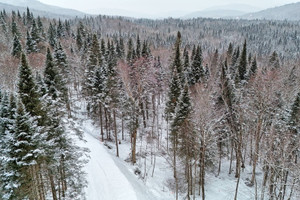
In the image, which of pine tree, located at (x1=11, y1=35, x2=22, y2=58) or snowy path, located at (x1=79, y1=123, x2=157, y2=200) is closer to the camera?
snowy path, located at (x1=79, y1=123, x2=157, y2=200)

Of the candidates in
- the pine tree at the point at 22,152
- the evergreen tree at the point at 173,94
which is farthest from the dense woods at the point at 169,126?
the evergreen tree at the point at 173,94

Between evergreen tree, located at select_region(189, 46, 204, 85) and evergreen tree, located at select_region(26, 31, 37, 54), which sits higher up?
evergreen tree, located at select_region(26, 31, 37, 54)

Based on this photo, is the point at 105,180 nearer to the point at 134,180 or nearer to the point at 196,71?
the point at 134,180

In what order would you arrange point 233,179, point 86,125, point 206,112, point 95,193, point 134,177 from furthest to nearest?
point 86,125 → point 233,179 → point 134,177 → point 95,193 → point 206,112

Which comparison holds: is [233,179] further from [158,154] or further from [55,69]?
[55,69]

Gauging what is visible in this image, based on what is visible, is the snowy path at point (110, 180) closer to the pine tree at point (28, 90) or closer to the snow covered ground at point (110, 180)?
the snow covered ground at point (110, 180)

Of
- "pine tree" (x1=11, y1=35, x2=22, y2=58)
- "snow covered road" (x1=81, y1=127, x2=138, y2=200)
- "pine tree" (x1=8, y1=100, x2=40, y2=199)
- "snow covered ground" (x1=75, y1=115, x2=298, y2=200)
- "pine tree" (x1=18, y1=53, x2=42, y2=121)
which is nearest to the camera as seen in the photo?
"pine tree" (x1=8, y1=100, x2=40, y2=199)

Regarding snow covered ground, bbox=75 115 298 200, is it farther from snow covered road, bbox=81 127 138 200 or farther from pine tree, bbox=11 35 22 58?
pine tree, bbox=11 35 22 58

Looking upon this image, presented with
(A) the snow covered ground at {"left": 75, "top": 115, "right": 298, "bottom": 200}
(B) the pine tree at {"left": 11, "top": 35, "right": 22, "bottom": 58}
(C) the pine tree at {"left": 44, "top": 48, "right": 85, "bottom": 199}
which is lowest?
(A) the snow covered ground at {"left": 75, "top": 115, "right": 298, "bottom": 200}

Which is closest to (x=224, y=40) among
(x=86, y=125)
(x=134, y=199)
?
(x=86, y=125)

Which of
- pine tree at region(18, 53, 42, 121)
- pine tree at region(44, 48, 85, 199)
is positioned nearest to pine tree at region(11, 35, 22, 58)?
pine tree at region(44, 48, 85, 199)
